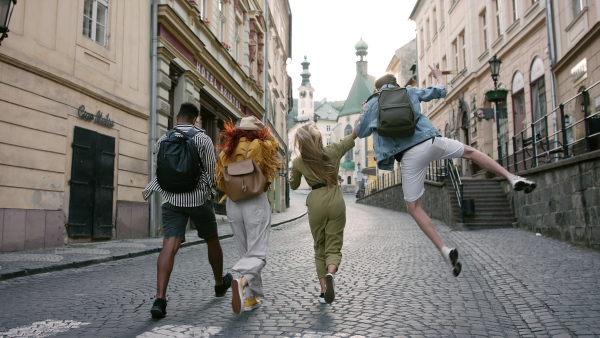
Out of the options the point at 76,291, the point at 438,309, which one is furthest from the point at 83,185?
the point at 438,309

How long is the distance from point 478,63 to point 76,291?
73.1 ft

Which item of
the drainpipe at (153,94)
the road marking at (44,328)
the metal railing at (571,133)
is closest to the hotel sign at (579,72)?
the metal railing at (571,133)

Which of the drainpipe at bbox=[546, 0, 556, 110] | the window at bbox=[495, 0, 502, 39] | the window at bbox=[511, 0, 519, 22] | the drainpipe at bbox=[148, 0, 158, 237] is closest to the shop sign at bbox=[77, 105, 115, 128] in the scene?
Answer: the drainpipe at bbox=[148, 0, 158, 237]

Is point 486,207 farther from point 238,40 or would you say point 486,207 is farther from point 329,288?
point 238,40

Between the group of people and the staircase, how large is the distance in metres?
9.85

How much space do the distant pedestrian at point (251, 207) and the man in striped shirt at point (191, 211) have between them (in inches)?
6.6

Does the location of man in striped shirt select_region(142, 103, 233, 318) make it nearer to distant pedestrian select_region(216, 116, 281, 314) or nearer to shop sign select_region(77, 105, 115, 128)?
distant pedestrian select_region(216, 116, 281, 314)

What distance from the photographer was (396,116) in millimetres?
4691

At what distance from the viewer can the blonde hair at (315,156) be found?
15.3ft

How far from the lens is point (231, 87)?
21.1 m

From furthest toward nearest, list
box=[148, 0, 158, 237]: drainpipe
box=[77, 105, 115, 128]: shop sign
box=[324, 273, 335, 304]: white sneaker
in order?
box=[148, 0, 158, 237]: drainpipe
box=[77, 105, 115, 128]: shop sign
box=[324, 273, 335, 304]: white sneaker

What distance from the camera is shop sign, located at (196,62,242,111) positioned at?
1741cm

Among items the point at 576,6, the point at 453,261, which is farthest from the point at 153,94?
the point at 576,6

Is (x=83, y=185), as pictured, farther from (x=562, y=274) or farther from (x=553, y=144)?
Result: (x=553, y=144)
